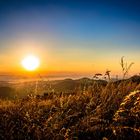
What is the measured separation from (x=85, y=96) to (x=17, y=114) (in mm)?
1822

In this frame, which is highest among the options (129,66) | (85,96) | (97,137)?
(129,66)

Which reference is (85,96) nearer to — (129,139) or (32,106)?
(32,106)

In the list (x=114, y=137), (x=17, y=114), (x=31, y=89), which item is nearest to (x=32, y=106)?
(x=17, y=114)

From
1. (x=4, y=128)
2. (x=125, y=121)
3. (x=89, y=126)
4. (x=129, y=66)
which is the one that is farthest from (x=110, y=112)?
(x=4, y=128)

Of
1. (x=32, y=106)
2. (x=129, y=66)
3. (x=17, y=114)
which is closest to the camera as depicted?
(x=17, y=114)

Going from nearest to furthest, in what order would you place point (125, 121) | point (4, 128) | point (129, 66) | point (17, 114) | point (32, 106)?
point (4, 128), point (125, 121), point (17, 114), point (32, 106), point (129, 66)

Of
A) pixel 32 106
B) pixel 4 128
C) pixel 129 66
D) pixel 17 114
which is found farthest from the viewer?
pixel 129 66

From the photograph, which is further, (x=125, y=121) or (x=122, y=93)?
(x=122, y=93)

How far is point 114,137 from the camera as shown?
4.00 m

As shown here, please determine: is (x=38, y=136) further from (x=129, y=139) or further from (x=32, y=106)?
(x=32, y=106)

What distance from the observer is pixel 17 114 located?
5078mm

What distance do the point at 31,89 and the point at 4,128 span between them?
2240 millimetres

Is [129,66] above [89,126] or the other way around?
above

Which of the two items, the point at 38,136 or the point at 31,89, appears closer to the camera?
the point at 38,136
